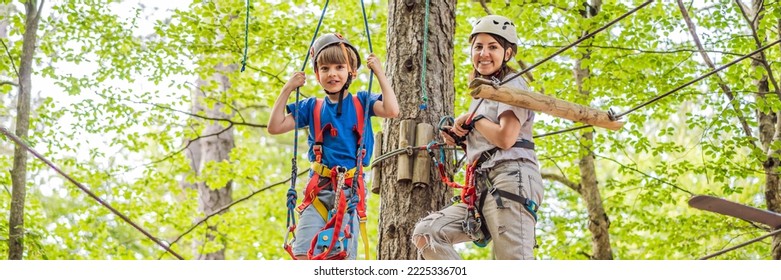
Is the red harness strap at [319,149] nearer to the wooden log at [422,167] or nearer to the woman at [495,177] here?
the woman at [495,177]

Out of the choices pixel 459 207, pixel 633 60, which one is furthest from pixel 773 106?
pixel 459 207

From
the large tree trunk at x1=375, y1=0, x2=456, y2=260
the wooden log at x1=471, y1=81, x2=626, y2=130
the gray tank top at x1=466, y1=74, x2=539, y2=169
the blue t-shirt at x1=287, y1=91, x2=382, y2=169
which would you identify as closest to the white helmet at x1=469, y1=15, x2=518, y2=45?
the gray tank top at x1=466, y1=74, x2=539, y2=169

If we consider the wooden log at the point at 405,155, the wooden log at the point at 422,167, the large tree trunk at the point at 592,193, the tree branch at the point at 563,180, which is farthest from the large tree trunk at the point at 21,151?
the tree branch at the point at 563,180

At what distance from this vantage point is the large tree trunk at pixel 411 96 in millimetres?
4734

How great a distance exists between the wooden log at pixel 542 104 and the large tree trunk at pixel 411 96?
102 centimetres

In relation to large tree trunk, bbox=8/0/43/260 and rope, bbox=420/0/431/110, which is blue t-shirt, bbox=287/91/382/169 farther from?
large tree trunk, bbox=8/0/43/260

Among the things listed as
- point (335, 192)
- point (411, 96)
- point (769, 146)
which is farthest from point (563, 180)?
point (335, 192)

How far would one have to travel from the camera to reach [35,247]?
765 centimetres

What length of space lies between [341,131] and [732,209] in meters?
1.77

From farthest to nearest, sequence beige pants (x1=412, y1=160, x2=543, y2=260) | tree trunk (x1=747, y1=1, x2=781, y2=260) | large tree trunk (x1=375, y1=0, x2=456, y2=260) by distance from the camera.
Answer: tree trunk (x1=747, y1=1, x2=781, y2=260) < large tree trunk (x1=375, y1=0, x2=456, y2=260) < beige pants (x1=412, y1=160, x2=543, y2=260)

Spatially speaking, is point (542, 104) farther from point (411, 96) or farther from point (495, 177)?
point (411, 96)

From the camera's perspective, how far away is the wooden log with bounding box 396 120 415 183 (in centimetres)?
477
